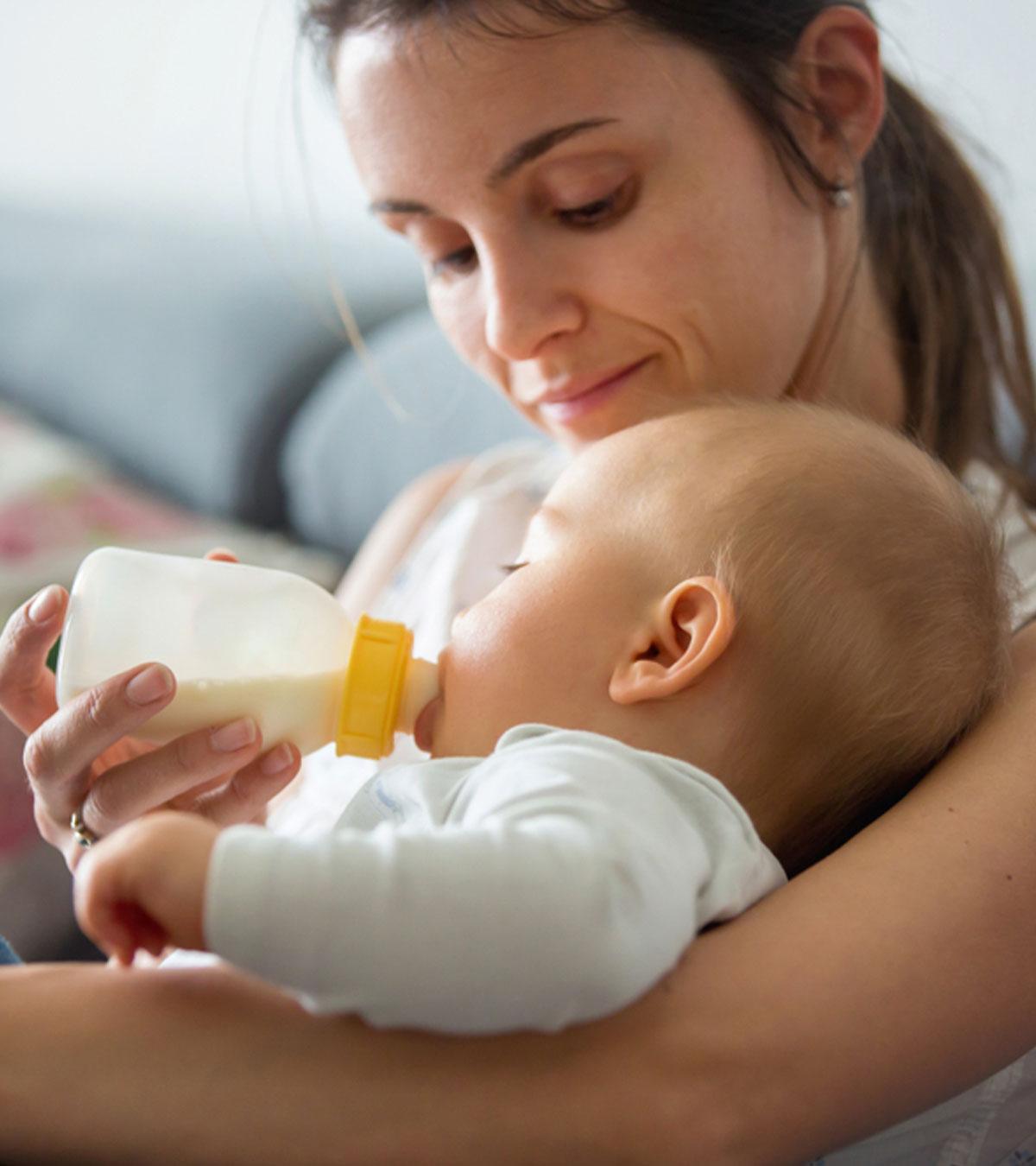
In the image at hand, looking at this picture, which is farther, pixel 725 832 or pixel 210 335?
pixel 210 335

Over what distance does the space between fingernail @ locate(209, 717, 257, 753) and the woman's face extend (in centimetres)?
47

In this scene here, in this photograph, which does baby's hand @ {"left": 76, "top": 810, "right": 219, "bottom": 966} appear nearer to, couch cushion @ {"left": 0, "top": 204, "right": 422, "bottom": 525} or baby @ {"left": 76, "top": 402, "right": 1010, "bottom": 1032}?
baby @ {"left": 76, "top": 402, "right": 1010, "bottom": 1032}

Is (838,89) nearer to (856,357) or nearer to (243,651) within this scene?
(856,357)

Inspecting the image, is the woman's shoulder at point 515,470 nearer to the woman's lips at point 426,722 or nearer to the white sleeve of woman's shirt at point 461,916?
the woman's lips at point 426,722

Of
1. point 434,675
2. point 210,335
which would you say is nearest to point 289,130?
point 210,335

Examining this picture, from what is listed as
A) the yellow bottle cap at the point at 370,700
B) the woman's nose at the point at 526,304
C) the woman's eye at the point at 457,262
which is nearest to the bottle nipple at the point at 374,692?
the yellow bottle cap at the point at 370,700

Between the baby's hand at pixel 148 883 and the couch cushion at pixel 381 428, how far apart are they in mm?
1428

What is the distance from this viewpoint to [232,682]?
0.92 meters

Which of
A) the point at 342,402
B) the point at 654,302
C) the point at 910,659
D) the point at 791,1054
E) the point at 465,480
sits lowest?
the point at 342,402

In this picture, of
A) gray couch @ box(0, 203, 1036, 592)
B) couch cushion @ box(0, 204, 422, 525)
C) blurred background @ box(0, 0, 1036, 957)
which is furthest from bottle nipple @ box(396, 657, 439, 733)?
couch cushion @ box(0, 204, 422, 525)

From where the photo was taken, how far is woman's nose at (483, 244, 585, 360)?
1153 mm

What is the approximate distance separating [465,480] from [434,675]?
76 cm

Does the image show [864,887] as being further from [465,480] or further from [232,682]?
[465,480]

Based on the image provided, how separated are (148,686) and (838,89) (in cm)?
91
